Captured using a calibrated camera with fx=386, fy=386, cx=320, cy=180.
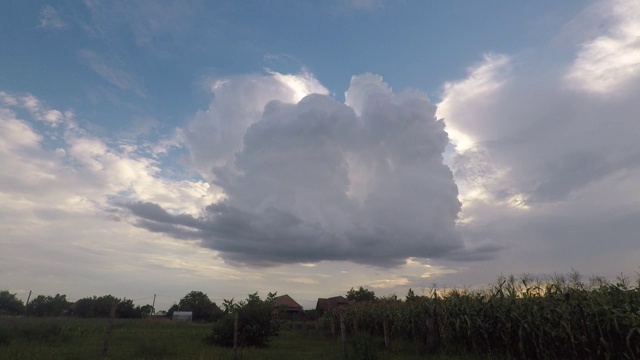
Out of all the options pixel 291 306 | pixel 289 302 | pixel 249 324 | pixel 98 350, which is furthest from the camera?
pixel 289 302

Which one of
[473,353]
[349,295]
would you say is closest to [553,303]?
[473,353]

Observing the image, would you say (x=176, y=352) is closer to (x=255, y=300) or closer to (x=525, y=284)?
(x=255, y=300)

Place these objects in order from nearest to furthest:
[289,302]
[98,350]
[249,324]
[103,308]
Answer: [98,350]
[249,324]
[103,308]
[289,302]

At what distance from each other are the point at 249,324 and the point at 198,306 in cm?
6795

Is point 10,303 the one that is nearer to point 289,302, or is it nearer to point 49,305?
point 49,305

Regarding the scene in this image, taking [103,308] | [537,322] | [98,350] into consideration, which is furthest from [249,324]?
[103,308]

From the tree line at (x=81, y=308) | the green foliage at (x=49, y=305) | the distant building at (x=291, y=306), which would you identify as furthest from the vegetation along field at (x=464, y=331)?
the distant building at (x=291, y=306)

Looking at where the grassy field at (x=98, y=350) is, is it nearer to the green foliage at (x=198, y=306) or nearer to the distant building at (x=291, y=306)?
the distant building at (x=291, y=306)

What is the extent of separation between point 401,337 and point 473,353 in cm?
857

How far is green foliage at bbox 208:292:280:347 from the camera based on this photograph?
23609 mm

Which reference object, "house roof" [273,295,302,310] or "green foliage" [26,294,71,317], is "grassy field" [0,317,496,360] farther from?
"house roof" [273,295,302,310]

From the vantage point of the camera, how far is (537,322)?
13898 mm

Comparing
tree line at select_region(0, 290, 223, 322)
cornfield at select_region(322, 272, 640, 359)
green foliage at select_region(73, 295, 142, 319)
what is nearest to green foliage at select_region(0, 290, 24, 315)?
tree line at select_region(0, 290, 223, 322)

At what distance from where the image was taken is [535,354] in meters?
14.2
